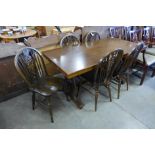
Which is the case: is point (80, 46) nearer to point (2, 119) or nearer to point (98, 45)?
point (98, 45)

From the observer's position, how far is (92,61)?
2.01 meters

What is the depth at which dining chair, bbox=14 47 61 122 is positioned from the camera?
196cm

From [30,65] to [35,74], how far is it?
14cm

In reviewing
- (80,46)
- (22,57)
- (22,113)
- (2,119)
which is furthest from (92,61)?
(2,119)

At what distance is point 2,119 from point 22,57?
3.01 feet

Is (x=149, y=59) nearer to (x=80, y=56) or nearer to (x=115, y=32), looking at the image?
(x=115, y=32)

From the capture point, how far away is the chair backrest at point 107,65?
1924 mm

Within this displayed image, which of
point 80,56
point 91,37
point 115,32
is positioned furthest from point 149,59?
point 80,56

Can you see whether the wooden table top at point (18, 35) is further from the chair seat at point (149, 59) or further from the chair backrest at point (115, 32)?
the chair seat at point (149, 59)

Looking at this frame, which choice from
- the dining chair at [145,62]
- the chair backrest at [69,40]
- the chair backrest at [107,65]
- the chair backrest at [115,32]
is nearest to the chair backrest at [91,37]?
the chair backrest at [69,40]

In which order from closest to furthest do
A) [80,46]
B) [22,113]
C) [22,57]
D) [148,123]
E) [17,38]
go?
[22,57] → [148,123] → [22,113] → [80,46] → [17,38]

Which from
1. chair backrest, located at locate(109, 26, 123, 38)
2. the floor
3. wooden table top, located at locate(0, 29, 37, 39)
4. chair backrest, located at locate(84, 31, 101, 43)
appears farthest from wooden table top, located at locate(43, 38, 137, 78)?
wooden table top, located at locate(0, 29, 37, 39)

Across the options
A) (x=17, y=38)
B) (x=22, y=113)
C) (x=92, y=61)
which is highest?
(x=17, y=38)

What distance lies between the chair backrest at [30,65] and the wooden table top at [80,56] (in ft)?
0.55
